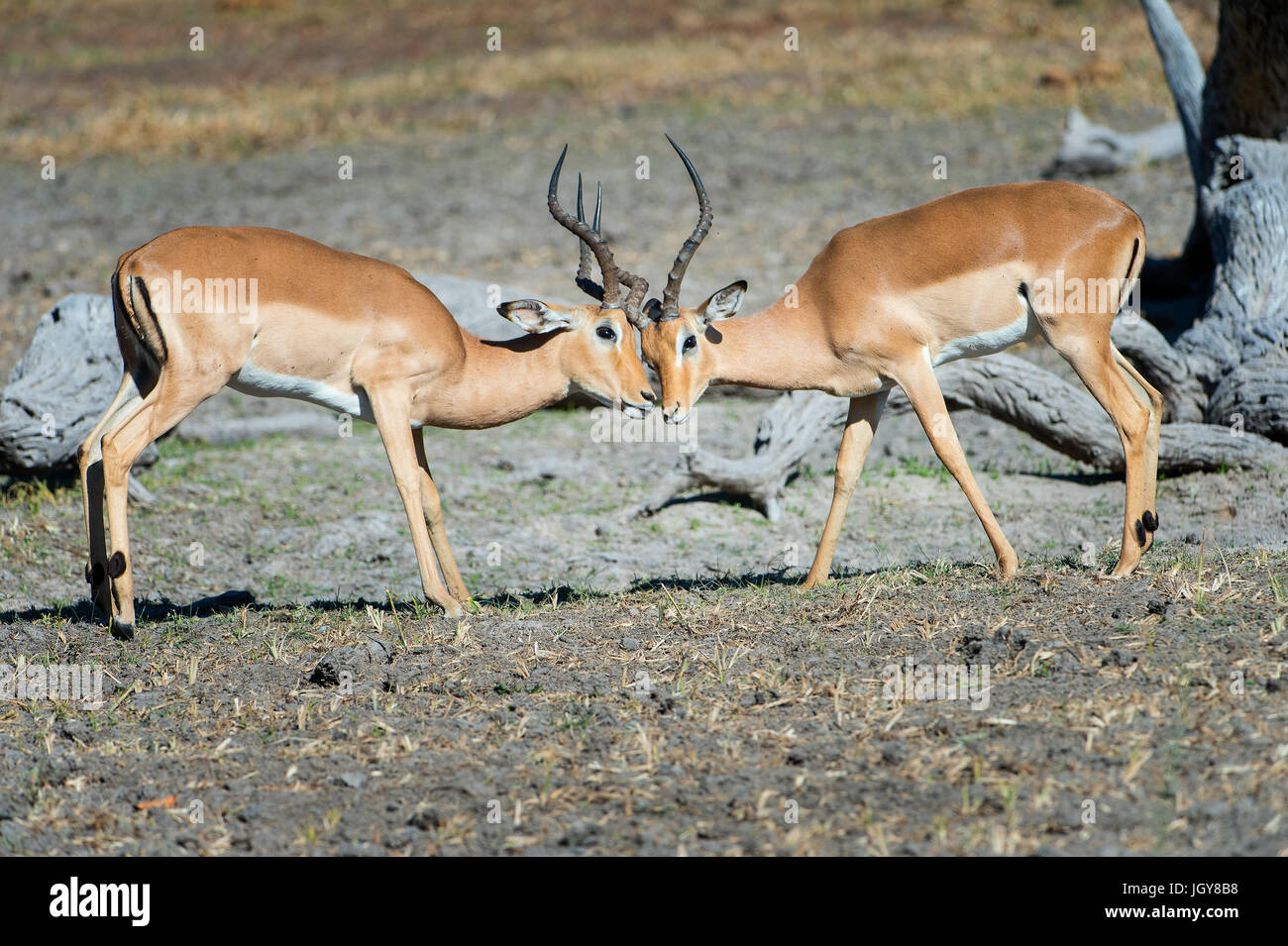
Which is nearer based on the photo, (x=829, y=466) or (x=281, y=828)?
(x=281, y=828)

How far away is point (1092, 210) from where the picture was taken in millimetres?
6531

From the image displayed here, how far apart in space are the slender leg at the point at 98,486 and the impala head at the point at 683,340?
257 cm

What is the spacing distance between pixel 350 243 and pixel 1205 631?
36.6 feet

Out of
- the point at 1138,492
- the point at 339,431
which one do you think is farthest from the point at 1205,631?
the point at 339,431

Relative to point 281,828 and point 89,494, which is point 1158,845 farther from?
point 89,494

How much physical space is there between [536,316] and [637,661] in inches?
77.7

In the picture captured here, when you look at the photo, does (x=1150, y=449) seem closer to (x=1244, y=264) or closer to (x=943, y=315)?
(x=943, y=315)

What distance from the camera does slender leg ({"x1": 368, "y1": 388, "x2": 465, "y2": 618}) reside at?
629cm

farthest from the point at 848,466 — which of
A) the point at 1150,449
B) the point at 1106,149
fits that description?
the point at 1106,149

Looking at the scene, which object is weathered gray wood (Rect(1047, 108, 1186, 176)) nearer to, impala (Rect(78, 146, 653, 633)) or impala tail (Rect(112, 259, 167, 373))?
impala (Rect(78, 146, 653, 633))

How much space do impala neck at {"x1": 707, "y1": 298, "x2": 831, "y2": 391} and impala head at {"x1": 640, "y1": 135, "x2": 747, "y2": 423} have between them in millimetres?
58

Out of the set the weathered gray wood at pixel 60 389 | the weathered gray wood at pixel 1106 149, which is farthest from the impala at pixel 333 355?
the weathered gray wood at pixel 1106 149

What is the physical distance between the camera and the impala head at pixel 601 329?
6.52 metres

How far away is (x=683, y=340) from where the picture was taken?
258 inches
